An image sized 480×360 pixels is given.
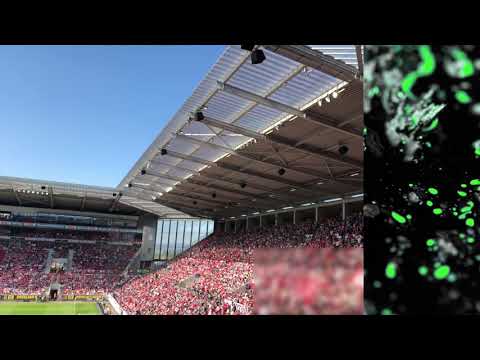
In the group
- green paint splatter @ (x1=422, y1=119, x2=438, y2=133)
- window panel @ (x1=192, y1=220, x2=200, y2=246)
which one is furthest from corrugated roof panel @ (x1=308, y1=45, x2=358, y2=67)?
window panel @ (x1=192, y1=220, x2=200, y2=246)

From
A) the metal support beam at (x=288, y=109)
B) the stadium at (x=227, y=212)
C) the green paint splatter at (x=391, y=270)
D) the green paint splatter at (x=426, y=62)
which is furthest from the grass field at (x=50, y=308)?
the green paint splatter at (x=426, y=62)

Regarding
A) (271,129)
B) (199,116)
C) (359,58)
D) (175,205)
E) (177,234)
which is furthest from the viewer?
(177,234)

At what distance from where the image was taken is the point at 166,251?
40.4m

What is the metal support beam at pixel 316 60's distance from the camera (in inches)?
274

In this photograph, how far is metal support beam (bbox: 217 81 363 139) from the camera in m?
9.42

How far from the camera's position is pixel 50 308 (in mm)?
24766

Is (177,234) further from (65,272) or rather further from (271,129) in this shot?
(271,129)

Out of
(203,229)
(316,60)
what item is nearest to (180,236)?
(203,229)

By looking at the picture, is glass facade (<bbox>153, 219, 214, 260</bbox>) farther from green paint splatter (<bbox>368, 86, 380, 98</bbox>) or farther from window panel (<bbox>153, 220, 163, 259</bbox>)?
green paint splatter (<bbox>368, 86, 380, 98</bbox>)

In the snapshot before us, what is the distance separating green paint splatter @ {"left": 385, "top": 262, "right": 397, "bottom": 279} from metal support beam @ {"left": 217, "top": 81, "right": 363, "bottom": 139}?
22.9ft

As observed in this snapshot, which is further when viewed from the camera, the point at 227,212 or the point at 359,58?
the point at 227,212

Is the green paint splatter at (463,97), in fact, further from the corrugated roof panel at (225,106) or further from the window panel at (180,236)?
the window panel at (180,236)

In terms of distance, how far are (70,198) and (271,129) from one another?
25.5 m
